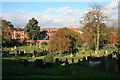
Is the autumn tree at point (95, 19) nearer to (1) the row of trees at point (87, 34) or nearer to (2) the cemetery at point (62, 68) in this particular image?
(1) the row of trees at point (87, 34)

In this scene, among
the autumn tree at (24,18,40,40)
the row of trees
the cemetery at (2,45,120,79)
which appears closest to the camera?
the cemetery at (2,45,120,79)

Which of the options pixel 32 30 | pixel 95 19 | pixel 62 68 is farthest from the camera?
pixel 32 30

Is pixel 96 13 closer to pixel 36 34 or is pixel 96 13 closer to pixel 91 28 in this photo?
pixel 91 28

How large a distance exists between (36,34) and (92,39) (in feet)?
110

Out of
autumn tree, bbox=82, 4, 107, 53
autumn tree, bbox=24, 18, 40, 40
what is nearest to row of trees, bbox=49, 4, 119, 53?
autumn tree, bbox=82, 4, 107, 53

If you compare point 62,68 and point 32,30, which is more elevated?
point 32,30

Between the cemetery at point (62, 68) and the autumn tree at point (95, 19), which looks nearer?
the cemetery at point (62, 68)

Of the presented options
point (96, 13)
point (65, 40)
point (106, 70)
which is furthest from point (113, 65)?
point (96, 13)

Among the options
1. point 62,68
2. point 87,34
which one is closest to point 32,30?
point 87,34

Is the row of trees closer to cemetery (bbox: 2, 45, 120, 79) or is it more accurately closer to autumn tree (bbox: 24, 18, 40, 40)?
cemetery (bbox: 2, 45, 120, 79)

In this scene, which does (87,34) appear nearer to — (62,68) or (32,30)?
(62,68)

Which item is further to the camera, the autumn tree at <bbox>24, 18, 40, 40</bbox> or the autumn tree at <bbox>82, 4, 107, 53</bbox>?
the autumn tree at <bbox>24, 18, 40, 40</bbox>

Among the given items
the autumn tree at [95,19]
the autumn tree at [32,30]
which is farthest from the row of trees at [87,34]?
the autumn tree at [32,30]

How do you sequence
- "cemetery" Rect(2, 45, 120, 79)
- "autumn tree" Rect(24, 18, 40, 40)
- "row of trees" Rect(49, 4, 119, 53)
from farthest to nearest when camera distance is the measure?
"autumn tree" Rect(24, 18, 40, 40) → "row of trees" Rect(49, 4, 119, 53) → "cemetery" Rect(2, 45, 120, 79)
